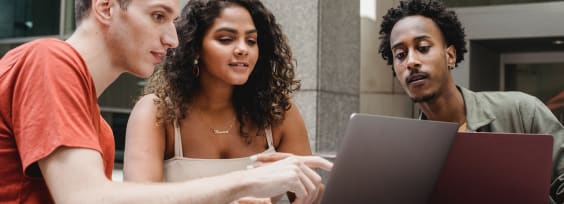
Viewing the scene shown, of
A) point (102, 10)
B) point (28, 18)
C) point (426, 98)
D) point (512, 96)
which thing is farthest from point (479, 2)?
point (28, 18)

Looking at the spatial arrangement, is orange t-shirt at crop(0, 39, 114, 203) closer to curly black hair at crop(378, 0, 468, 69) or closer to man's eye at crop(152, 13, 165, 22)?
man's eye at crop(152, 13, 165, 22)

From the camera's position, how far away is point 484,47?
489 cm

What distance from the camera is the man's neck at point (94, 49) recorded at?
1335mm

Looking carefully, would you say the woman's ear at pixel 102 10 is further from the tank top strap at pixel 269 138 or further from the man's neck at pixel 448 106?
the man's neck at pixel 448 106

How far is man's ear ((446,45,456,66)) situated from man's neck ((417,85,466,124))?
108 mm

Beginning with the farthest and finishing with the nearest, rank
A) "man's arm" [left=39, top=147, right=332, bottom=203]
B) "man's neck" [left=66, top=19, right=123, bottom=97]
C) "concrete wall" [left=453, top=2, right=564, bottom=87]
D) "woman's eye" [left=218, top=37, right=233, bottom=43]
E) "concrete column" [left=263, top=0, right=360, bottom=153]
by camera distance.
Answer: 1. "concrete wall" [left=453, top=2, right=564, bottom=87]
2. "concrete column" [left=263, top=0, right=360, bottom=153]
3. "woman's eye" [left=218, top=37, right=233, bottom=43]
4. "man's neck" [left=66, top=19, right=123, bottom=97]
5. "man's arm" [left=39, top=147, right=332, bottom=203]

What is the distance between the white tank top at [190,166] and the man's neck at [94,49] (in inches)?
27.7

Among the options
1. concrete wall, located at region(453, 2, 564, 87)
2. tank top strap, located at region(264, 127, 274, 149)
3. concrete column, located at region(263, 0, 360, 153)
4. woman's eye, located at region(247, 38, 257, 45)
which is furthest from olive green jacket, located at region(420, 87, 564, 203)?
concrete wall, located at region(453, 2, 564, 87)

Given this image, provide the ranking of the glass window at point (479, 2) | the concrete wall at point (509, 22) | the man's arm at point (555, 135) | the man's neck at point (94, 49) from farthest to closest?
the glass window at point (479, 2)
the concrete wall at point (509, 22)
the man's arm at point (555, 135)
the man's neck at point (94, 49)

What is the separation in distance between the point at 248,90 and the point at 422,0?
73 centimetres

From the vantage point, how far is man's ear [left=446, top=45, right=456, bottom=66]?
218 cm

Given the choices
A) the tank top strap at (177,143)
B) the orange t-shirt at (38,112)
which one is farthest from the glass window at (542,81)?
the orange t-shirt at (38,112)

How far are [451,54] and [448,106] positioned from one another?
208 millimetres

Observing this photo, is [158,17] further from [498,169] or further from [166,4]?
[498,169]
